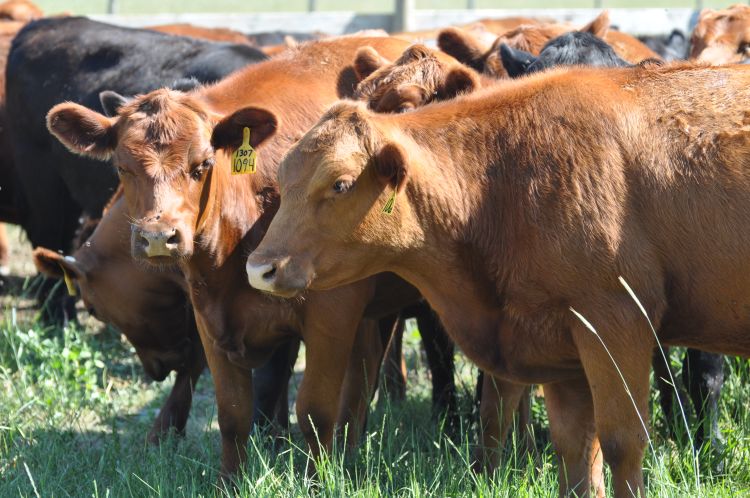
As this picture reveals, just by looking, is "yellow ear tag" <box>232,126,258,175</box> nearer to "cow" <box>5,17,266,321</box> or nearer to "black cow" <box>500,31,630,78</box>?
"black cow" <box>500,31,630,78</box>

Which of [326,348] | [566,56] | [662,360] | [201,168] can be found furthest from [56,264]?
[662,360]

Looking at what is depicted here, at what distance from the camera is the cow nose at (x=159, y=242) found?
482 centimetres

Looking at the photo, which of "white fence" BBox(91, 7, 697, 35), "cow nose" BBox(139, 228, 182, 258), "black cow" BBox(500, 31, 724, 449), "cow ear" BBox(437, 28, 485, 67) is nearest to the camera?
"cow nose" BBox(139, 228, 182, 258)

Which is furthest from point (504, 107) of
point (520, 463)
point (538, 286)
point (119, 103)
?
point (119, 103)

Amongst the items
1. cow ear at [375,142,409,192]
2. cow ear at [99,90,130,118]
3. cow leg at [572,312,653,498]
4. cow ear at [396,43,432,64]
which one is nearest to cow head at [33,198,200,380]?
cow ear at [99,90,130,118]

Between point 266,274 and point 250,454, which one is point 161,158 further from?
point 250,454

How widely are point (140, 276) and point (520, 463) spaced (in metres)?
2.34

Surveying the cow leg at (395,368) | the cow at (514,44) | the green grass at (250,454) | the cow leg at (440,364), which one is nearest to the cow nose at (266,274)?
the green grass at (250,454)

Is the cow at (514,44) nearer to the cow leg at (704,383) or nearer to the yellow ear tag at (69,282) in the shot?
the cow leg at (704,383)

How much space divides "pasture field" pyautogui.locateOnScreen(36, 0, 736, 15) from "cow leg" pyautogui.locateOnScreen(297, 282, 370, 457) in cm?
2659

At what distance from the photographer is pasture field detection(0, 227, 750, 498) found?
16.0 feet

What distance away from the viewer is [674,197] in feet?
14.4

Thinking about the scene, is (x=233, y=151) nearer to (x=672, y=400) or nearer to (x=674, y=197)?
(x=674, y=197)

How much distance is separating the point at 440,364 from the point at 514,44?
7.89 feet
